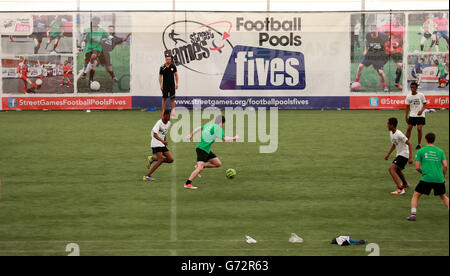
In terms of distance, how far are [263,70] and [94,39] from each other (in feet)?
26.9

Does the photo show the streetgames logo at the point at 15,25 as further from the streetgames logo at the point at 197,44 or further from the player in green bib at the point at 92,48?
the streetgames logo at the point at 197,44

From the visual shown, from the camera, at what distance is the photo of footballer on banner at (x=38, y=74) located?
30453 mm

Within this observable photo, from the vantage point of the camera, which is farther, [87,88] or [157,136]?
[87,88]

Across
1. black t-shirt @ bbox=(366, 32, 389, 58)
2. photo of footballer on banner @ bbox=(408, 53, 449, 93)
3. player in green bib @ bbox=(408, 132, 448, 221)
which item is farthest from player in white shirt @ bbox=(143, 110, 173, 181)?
photo of footballer on banner @ bbox=(408, 53, 449, 93)

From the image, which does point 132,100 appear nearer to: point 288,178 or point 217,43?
point 217,43

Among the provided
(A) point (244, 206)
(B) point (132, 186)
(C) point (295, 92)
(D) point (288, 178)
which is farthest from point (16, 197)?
(C) point (295, 92)

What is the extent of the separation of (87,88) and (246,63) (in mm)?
7698

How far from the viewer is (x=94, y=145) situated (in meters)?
20.9

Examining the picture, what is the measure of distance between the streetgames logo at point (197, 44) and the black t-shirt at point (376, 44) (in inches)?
261

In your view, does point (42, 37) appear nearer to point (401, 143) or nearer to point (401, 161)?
point (401, 143)

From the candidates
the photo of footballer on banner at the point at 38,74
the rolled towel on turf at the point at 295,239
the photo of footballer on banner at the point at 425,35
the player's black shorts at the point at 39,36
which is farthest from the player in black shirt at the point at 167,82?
the rolled towel on turf at the point at 295,239

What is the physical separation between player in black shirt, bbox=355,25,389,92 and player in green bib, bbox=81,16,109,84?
12.4 metres

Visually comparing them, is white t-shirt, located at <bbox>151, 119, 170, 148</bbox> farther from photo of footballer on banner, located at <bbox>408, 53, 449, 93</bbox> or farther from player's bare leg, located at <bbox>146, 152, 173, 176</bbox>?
photo of footballer on banner, located at <bbox>408, 53, 449, 93</bbox>
